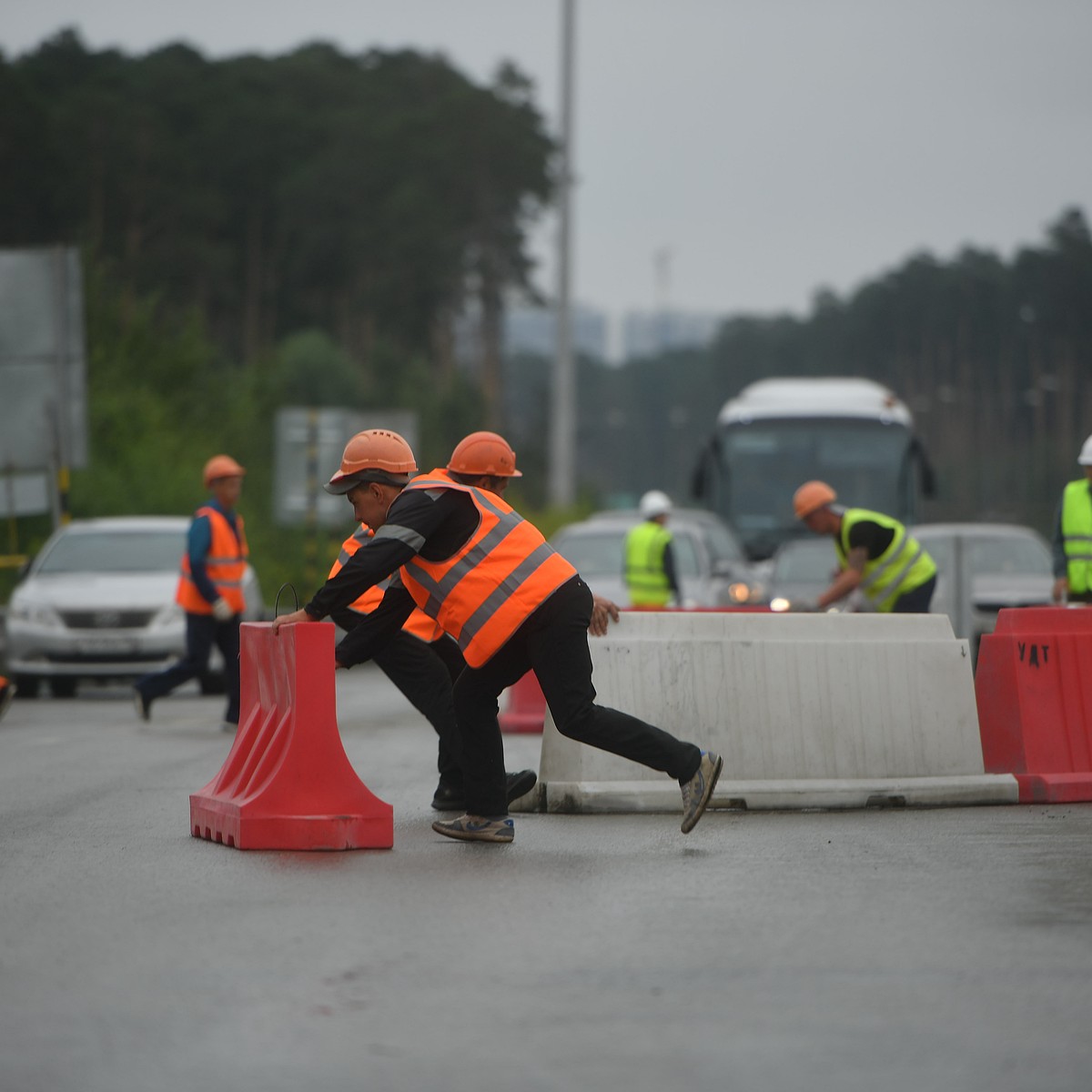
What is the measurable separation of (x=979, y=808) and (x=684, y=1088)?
559cm

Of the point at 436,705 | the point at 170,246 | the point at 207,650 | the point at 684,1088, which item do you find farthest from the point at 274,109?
the point at 684,1088

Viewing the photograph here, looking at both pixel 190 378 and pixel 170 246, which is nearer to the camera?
pixel 190 378

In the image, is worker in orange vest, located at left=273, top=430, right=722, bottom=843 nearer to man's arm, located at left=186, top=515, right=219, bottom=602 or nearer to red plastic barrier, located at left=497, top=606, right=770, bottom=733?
red plastic barrier, located at left=497, top=606, right=770, bottom=733

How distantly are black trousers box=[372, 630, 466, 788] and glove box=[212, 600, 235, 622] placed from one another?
552cm

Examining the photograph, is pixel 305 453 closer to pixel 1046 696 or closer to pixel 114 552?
pixel 114 552

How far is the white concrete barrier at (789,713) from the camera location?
9.81 metres

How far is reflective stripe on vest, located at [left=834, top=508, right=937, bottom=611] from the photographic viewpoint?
12.6 m

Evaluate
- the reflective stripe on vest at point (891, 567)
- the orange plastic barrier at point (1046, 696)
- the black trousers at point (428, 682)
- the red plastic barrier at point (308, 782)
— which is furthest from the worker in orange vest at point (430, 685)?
the reflective stripe on vest at point (891, 567)

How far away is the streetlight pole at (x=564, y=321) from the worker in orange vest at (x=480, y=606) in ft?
98.4

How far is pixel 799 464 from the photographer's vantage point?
1225 inches

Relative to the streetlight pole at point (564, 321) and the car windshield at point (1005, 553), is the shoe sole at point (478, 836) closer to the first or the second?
the car windshield at point (1005, 553)

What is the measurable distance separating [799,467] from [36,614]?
13501mm

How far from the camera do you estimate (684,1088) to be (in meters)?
4.61

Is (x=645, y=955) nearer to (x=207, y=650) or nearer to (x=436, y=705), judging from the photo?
(x=436, y=705)
